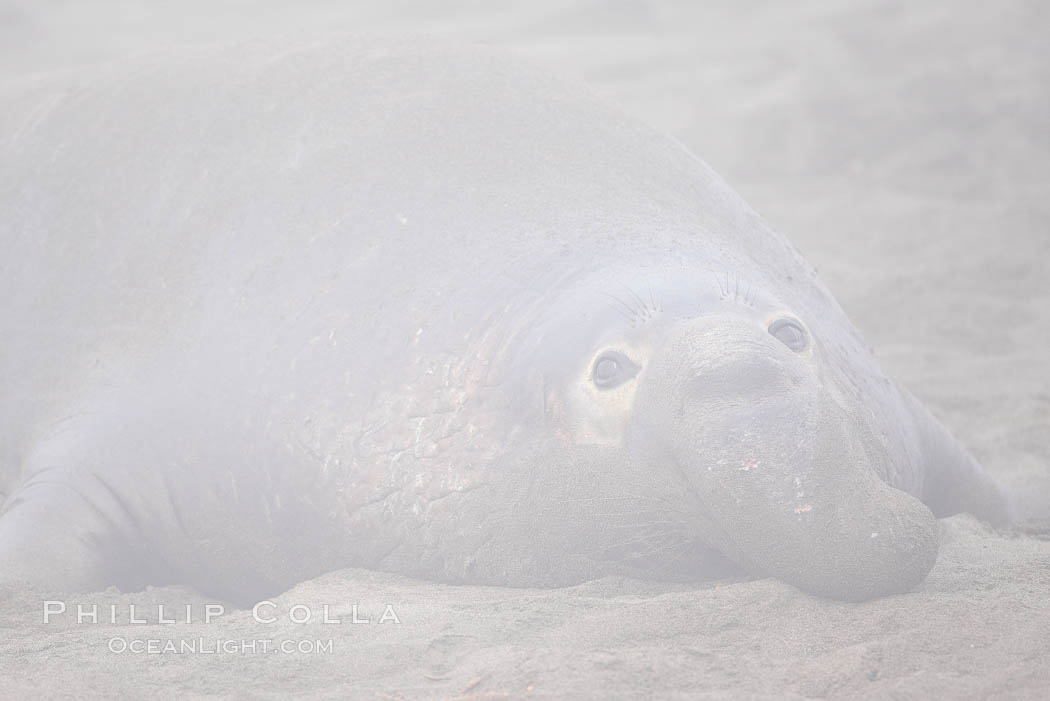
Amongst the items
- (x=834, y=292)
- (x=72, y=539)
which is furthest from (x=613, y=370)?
(x=834, y=292)

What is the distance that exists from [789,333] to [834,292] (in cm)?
398

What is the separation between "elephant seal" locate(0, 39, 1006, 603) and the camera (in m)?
3.13

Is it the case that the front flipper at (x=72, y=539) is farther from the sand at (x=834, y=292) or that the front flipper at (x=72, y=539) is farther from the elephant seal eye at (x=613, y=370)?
the elephant seal eye at (x=613, y=370)

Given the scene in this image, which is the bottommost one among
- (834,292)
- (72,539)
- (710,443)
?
(710,443)

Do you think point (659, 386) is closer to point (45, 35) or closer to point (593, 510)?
point (593, 510)

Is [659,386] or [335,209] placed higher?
[335,209]

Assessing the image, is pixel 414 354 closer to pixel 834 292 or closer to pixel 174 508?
pixel 174 508

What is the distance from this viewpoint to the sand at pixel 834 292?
109 inches

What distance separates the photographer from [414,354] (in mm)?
3863

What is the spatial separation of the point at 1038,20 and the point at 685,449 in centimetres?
964

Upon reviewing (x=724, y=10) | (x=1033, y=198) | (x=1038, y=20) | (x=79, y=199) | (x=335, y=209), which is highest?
(x=724, y=10)

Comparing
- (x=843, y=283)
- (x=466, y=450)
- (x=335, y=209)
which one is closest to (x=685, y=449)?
(x=466, y=450)

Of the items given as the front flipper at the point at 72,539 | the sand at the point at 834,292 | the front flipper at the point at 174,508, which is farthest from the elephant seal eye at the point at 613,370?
the front flipper at the point at 72,539

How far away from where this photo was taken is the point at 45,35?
12383 mm
